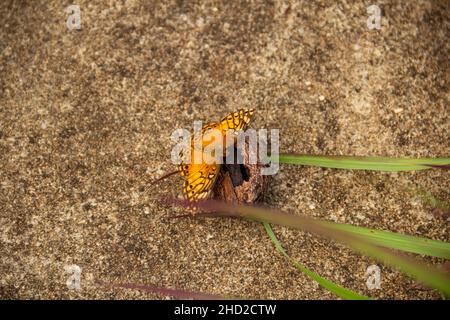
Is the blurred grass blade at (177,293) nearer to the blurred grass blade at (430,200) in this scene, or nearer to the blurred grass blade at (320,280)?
the blurred grass blade at (320,280)

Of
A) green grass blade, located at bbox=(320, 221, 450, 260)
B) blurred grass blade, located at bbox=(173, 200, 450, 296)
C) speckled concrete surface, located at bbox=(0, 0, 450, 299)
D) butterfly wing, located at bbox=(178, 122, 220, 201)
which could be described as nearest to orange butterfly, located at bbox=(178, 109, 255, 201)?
butterfly wing, located at bbox=(178, 122, 220, 201)

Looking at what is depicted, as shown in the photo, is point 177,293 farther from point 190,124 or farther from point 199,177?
point 190,124

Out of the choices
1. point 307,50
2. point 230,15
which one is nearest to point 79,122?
point 230,15

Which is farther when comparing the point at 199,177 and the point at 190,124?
the point at 190,124

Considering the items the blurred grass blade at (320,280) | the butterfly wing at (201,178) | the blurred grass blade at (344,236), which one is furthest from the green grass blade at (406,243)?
the butterfly wing at (201,178)

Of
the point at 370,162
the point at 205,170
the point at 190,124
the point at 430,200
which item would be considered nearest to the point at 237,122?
the point at 205,170

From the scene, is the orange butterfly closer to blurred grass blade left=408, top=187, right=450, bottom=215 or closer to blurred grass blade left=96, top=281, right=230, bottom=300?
blurred grass blade left=96, top=281, right=230, bottom=300
